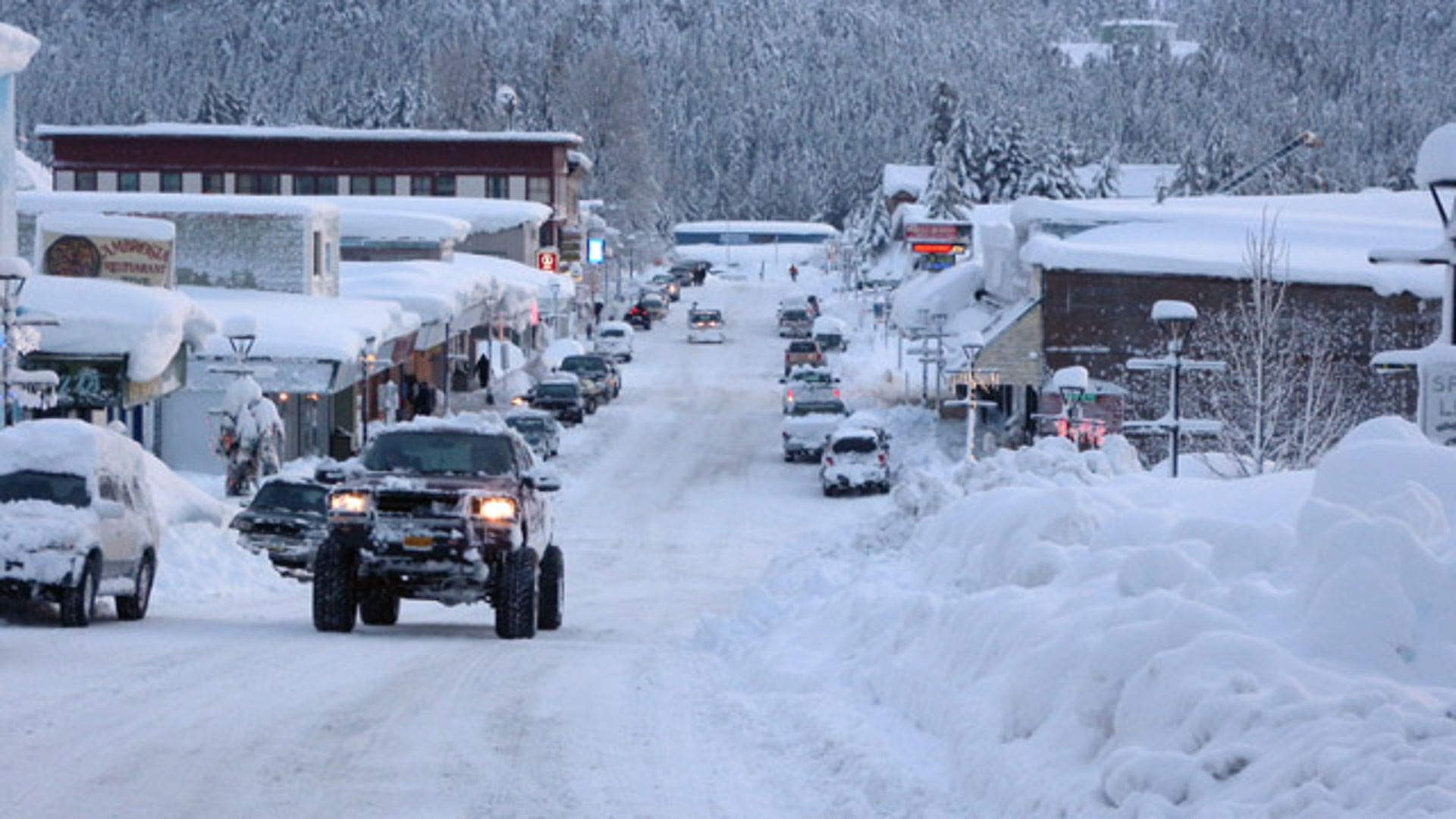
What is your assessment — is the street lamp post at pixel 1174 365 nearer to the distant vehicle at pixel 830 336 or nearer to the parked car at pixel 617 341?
the parked car at pixel 617 341

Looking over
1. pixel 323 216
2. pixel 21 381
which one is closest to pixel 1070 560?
pixel 21 381

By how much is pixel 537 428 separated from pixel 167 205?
1143cm

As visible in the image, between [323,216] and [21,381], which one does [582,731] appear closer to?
[21,381]

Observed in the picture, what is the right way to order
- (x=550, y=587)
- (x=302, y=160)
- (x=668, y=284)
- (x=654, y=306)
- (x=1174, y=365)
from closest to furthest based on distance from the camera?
(x=550, y=587)
(x=1174, y=365)
(x=302, y=160)
(x=654, y=306)
(x=668, y=284)

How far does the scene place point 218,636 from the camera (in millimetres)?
19375

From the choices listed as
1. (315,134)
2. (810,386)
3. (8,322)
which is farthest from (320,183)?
(8,322)

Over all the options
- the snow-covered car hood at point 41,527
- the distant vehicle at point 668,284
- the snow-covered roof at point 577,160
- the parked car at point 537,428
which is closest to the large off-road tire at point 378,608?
the snow-covered car hood at point 41,527

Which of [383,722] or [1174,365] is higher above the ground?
[1174,365]

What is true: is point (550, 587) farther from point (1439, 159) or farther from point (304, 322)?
point (304, 322)

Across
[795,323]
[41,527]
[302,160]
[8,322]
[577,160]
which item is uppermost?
[577,160]

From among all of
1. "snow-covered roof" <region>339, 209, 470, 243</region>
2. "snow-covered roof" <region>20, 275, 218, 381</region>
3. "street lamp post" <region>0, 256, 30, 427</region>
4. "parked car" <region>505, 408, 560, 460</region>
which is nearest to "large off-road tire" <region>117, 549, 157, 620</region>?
"street lamp post" <region>0, 256, 30, 427</region>

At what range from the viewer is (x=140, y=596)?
896 inches

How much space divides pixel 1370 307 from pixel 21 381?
33161mm

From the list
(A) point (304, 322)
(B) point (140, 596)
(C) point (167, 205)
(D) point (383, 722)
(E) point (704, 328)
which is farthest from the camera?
(E) point (704, 328)
